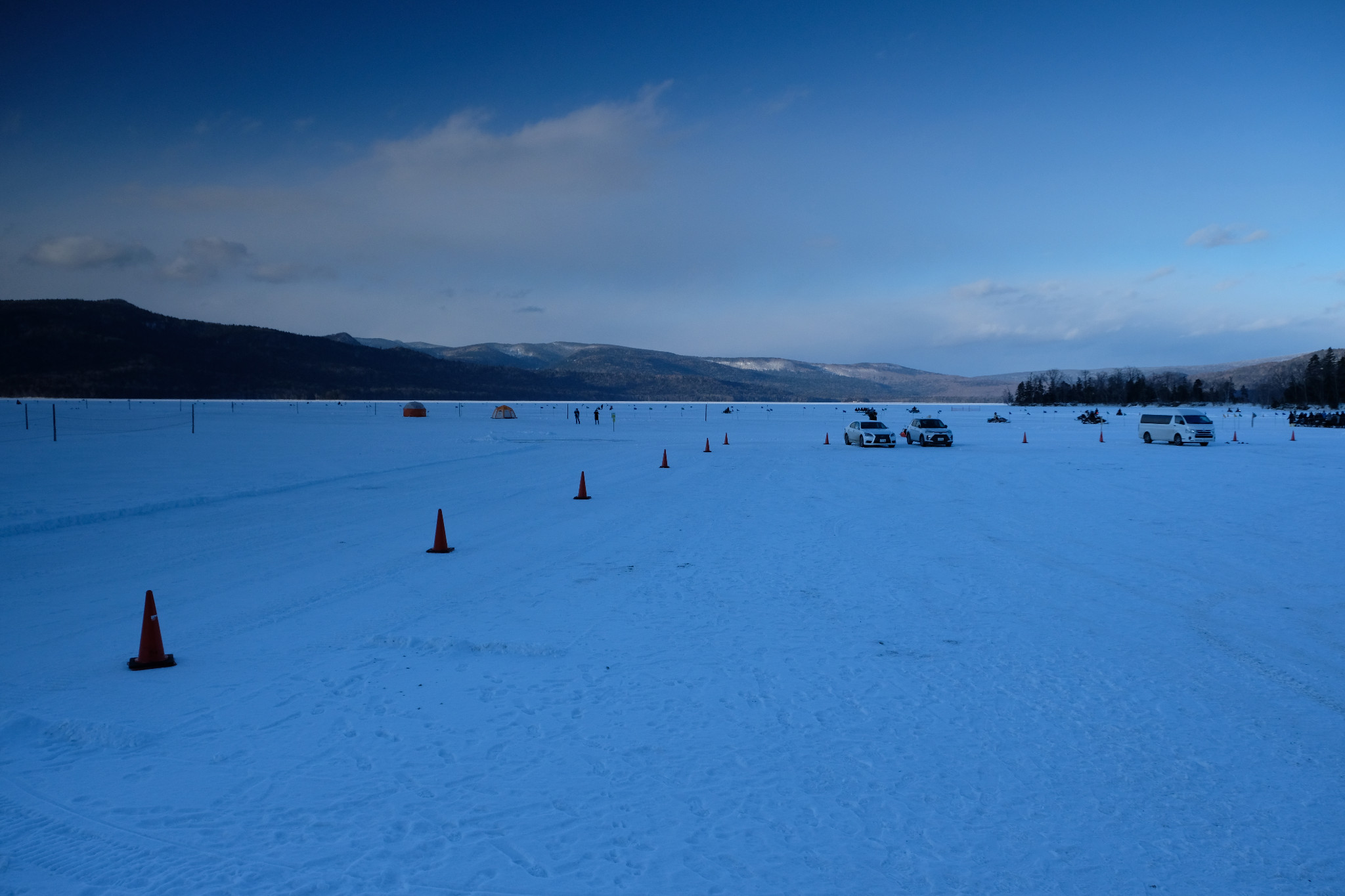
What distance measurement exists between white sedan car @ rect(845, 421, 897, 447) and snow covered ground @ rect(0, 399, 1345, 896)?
2444 cm

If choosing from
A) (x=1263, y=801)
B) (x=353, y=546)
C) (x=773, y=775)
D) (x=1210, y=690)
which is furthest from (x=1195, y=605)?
(x=353, y=546)

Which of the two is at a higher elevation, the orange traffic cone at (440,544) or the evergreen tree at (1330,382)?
the evergreen tree at (1330,382)

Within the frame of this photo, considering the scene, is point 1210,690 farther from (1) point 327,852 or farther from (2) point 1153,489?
(2) point 1153,489

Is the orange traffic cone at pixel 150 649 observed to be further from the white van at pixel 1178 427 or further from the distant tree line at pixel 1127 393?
the distant tree line at pixel 1127 393

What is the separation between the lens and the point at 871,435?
129 ft

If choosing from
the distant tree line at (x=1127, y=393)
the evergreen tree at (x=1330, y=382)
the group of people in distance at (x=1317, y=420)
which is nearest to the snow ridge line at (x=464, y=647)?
the group of people in distance at (x=1317, y=420)

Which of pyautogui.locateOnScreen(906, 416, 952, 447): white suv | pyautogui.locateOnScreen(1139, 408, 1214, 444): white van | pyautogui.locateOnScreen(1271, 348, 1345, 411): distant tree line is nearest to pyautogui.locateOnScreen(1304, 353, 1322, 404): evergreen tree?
pyautogui.locateOnScreen(1271, 348, 1345, 411): distant tree line

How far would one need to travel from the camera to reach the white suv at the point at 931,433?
3834 cm

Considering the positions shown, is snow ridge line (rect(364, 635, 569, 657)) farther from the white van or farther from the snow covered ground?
the white van

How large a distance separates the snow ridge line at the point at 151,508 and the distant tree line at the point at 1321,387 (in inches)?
5609

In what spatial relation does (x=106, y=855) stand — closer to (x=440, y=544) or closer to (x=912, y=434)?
(x=440, y=544)

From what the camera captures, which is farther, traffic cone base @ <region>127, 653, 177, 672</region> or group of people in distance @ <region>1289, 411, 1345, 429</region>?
group of people in distance @ <region>1289, 411, 1345, 429</region>

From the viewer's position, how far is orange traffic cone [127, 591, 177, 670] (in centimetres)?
664

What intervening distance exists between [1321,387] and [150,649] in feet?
534
